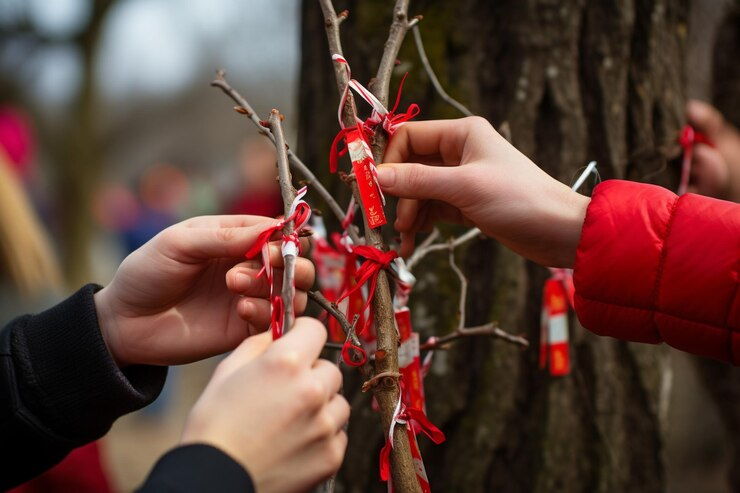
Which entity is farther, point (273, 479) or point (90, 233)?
point (90, 233)

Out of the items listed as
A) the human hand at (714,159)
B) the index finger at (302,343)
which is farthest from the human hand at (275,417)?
the human hand at (714,159)

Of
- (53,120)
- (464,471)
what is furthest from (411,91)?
(53,120)

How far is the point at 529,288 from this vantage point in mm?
1919

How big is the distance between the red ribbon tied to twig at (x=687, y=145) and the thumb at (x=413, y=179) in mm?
1102

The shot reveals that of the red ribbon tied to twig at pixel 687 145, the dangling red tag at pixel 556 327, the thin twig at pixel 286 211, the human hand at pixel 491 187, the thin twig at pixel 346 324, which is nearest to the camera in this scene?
the thin twig at pixel 286 211

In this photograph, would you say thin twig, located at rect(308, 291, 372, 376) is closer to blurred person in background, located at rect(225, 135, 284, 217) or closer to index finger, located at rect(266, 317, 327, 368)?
index finger, located at rect(266, 317, 327, 368)

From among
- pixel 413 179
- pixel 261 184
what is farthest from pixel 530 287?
pixel 261 184

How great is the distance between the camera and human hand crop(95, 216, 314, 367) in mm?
1321

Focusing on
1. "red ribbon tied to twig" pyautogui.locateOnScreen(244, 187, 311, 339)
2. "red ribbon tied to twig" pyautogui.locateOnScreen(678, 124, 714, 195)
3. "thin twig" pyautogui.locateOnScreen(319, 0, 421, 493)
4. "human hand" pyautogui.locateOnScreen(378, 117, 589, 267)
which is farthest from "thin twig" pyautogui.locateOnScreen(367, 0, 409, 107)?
"red ribbon tied to twig" pyautogui.locateOnScreen(678, 124, 714, 195)

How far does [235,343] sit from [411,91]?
910mm

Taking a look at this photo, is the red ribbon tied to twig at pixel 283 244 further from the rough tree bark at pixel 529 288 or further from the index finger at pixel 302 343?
the rough tree bark at pixel 529 288

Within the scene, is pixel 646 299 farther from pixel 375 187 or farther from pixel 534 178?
pixel 375 187

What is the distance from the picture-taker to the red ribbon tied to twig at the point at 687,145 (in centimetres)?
205

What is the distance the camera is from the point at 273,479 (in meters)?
0.91
